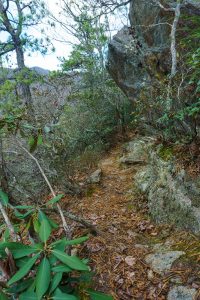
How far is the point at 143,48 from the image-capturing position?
507 cm

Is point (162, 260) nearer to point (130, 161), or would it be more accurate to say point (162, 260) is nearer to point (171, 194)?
point (171, 194)

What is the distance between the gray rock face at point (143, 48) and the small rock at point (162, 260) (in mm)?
2115

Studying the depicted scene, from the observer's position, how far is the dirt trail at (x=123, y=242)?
2.05 metres

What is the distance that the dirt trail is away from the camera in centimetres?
205

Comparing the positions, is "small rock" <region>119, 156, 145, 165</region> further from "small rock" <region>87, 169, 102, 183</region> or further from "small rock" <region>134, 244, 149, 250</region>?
"small rock" <region>134, 244, 149, 250</region>

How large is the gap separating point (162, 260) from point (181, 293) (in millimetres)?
356

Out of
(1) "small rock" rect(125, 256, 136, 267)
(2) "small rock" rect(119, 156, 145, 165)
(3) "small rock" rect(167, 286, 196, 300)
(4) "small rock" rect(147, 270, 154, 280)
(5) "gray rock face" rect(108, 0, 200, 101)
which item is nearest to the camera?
(3) "small rock" rect(167, 286, 196, 300)

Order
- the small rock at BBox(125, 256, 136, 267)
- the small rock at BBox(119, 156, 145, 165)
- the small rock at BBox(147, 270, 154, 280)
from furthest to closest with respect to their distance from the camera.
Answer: the small rock at BBox(119, 156, 145, 165)
the small rock at BBox(125, 256, 136, 267)
the small rock at BBox(147, 270, 154, 280)

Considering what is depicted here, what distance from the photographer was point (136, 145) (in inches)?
232

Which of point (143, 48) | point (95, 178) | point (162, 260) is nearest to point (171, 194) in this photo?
point (162, 260)

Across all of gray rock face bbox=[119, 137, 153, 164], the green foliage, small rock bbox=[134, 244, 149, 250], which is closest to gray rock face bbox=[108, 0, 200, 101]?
gray rock face bbox=[119, 137, 153, 164]

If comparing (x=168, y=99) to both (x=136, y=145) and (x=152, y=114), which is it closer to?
(x=152, y=114)

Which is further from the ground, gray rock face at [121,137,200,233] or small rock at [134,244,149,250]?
gray rock face at [121,137,200,233]

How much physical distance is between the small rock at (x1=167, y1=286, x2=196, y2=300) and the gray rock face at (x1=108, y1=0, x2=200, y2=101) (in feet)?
8.02
